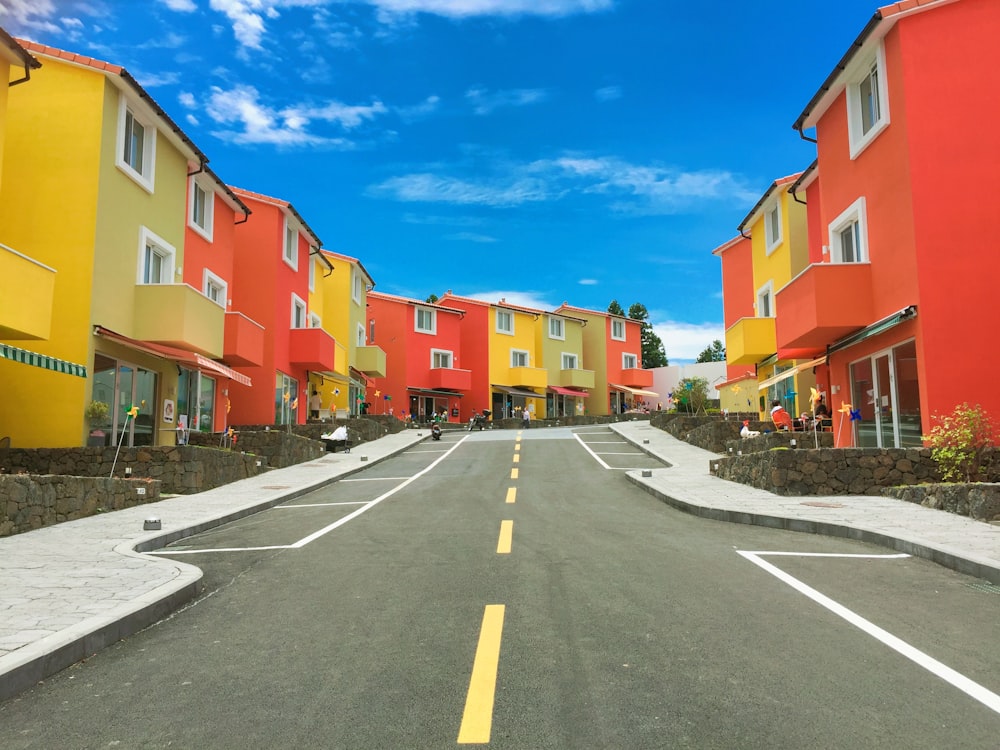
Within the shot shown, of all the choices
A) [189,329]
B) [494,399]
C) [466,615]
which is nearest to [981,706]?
[466,615]

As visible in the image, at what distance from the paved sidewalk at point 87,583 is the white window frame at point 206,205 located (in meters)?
11.0

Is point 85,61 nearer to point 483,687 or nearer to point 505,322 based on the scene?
point 483,687

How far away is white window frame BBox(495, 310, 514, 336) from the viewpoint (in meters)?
55.9

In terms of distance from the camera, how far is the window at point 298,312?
30578 mm

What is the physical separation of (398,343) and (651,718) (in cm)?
4674

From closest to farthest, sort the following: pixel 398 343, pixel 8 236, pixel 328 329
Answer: pixel 8 236
pixel 328 329
pixel 398 343

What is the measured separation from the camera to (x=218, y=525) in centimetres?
1188

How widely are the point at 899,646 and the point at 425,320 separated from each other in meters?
47.2

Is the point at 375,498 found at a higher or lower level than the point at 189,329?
lower

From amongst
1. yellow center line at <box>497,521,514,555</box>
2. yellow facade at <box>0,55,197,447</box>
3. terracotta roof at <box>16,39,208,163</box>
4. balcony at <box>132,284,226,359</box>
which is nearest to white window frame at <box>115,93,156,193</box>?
yellow facade at <box>0,55,197,447</box>

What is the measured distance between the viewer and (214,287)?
24016mm

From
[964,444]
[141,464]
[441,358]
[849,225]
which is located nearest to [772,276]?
[849,225]

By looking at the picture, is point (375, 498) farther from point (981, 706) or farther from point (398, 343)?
point (398, 343)

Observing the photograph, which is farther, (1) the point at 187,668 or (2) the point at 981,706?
(1) the point at 187,668
